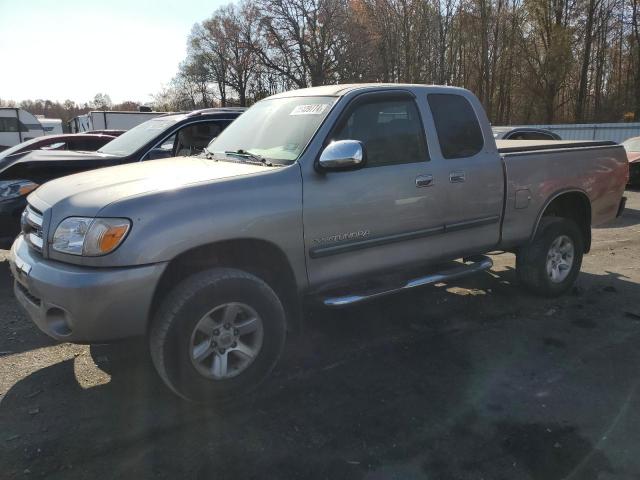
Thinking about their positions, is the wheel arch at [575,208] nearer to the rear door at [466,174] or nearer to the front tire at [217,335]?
the rear door at [466,174]

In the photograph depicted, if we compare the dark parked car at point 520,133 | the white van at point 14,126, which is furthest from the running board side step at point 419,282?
the white van at point 14,126

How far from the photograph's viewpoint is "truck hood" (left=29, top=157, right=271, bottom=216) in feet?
10.0

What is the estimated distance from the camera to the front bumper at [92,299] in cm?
281

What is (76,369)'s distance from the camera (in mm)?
3848

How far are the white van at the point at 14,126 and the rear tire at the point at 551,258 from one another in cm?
3016

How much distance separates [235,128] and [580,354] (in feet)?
11.3

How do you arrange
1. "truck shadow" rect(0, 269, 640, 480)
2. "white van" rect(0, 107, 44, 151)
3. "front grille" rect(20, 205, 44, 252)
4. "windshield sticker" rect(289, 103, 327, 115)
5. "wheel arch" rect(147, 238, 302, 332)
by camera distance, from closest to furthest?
"truck shadow" rect(0, 269, 640, 480) < "wheel arch" rect(147, 238, 302, 332) < "front grille" rect(20, 205, 44, 252) < "windshield sticker" rect(289, 103, 327, 115) < "white van" rect(0, 107, 44, 151)

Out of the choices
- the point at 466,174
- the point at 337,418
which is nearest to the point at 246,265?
the point at 337,418

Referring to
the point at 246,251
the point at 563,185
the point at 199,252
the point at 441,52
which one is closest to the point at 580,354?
the point at 563,185

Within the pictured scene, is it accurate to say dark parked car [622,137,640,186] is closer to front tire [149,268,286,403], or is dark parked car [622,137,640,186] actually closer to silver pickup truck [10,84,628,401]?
silver pickup truck [10,84,628,401]

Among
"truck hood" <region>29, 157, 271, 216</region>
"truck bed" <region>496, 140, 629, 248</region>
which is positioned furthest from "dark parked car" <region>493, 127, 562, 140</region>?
"truck hood" <region>29, 157, 271, 216</region>

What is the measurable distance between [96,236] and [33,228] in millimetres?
903

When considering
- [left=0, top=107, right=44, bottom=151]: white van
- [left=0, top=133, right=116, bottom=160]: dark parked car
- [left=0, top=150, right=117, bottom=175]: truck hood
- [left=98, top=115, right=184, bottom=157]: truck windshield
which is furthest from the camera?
[left=0, top=107, right=44, bottom=151]: white van

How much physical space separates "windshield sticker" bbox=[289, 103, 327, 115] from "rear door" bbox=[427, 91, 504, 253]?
0.99 m
